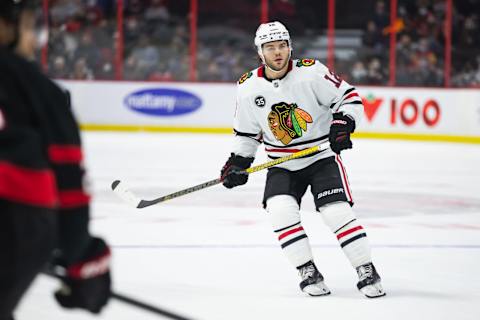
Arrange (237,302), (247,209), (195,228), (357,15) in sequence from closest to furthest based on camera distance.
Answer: (237,302) → (195,228) → (247,209) → (357,15)

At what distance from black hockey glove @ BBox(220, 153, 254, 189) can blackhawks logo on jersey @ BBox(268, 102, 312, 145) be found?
18cm

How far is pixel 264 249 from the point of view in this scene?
391 cm

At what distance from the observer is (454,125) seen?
9.88m

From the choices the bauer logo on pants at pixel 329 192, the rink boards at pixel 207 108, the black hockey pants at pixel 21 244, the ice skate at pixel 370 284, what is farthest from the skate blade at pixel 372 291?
the rink boards at pixel 207 108

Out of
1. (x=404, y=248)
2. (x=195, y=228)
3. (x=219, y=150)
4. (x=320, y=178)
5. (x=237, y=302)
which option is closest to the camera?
(x=237, y=302)

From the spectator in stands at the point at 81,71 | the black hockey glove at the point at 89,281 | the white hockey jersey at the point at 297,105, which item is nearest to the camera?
the black hockey glove at the point at 89,281

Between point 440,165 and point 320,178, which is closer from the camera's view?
point 320,178

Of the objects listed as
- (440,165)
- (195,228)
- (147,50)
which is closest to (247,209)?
(195,228)

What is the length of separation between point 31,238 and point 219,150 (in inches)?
294

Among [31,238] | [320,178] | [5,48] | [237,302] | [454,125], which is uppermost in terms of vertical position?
[5,48]

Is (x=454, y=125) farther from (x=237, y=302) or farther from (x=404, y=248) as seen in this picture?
(x=237, y=302)

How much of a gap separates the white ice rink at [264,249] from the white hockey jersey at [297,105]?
50 cm

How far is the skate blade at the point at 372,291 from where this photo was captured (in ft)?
9.90

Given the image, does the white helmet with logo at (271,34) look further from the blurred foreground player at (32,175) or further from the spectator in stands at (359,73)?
the spectator in stands at (359,73)
